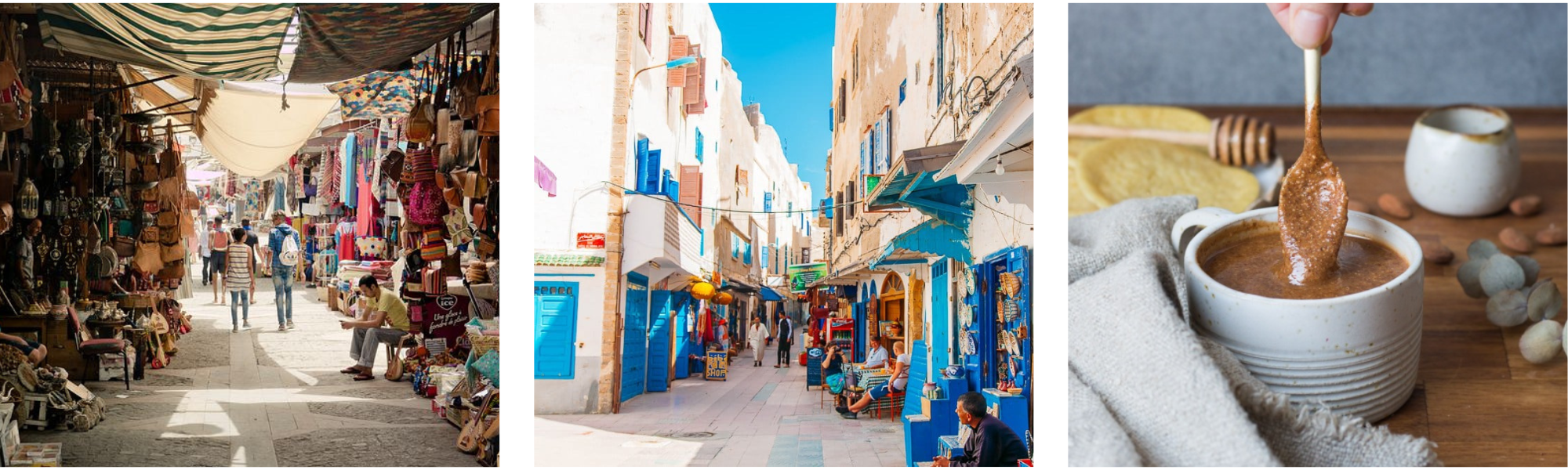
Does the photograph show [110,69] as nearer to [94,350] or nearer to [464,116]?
[94,350]

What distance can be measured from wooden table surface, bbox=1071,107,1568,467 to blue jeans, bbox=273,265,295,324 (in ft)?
27.1

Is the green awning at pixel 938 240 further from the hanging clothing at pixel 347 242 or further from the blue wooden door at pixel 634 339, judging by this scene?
the hanging clothing at pixel 347 242

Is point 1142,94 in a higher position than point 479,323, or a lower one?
higher

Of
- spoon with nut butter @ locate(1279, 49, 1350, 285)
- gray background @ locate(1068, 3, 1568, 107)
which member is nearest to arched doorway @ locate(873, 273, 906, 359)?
gray background @ locate(1068, 3, 1568, 107)

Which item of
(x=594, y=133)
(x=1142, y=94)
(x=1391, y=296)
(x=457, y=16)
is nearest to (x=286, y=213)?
(x=594, y=133)

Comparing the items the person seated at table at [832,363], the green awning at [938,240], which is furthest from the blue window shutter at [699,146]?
the green awning at [938,240]

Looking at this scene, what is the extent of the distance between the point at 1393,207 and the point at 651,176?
7469 millimetres

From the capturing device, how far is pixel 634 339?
956cm

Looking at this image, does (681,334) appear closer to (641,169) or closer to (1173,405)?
(641,169)

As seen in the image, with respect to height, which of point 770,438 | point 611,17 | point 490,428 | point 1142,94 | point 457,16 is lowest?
point 770,438

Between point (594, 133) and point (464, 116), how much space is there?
438 centimetres

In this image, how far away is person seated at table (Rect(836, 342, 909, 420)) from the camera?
7422mm

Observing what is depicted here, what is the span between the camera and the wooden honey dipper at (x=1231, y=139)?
2486mm

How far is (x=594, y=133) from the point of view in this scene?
8.88 m
